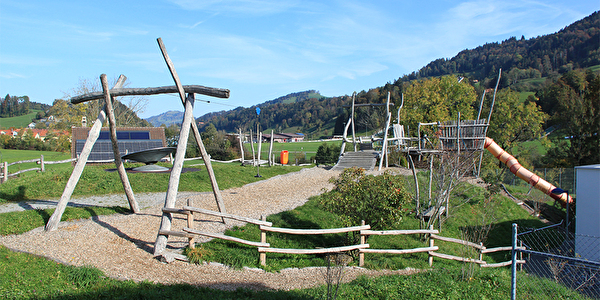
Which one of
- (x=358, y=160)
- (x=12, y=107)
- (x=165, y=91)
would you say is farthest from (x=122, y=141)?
(x=12, y=107)

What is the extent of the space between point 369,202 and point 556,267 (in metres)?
4.82

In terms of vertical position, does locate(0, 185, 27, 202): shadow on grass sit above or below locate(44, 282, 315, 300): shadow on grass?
above

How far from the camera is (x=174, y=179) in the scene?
8.01 meters

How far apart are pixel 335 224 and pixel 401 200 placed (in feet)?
9.13

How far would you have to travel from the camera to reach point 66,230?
28.4 feet

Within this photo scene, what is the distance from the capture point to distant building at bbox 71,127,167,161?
24094mm

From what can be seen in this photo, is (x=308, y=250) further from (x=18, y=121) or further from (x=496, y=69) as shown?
(x=496, y=69)

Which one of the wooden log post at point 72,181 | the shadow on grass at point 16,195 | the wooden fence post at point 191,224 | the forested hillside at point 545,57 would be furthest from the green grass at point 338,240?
the forested hillside at point 545,57

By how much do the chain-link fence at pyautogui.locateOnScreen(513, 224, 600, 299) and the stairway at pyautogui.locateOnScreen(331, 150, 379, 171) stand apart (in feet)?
31.8

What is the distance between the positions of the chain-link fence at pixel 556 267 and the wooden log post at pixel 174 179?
6914mm

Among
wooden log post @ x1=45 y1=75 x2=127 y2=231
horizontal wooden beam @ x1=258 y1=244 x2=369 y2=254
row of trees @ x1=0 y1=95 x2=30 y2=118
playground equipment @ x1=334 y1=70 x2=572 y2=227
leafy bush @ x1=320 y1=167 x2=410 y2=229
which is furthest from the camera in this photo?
row of trees @ x1=0 y1=95 x2=30 y2=118

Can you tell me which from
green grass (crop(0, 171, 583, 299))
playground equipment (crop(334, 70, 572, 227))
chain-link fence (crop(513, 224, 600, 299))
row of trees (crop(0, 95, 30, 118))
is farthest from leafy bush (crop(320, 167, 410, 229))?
row of trees (crop(0, 95, 30, 118))

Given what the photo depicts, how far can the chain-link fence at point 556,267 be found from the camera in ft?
23.9

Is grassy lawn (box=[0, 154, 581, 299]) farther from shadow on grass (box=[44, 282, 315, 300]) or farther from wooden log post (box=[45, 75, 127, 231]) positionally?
wooden log post (box=[45, 75, 127, 231])
